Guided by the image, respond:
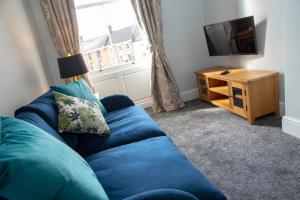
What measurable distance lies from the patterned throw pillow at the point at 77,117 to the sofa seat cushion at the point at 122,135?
0.09 meters

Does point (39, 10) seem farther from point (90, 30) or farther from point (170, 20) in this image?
point (170, 20)

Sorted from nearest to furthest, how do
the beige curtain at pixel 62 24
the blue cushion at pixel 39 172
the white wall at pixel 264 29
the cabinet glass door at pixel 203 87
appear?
1. the blue cushion at pixel 39 172
2. the white wall at pixel 264 29
3. the beige curtain at pixel 62 24
4. the cabinet glass door at pixel 203 87

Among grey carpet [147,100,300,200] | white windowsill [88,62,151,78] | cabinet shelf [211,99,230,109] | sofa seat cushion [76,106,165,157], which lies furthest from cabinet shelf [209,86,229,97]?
sofa seat cushion [76,106,165,157]

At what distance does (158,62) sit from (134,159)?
2529 mm

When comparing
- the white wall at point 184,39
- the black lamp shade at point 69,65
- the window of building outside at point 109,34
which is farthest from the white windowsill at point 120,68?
the black lamp shade at point 69,65

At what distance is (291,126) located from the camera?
2.31 metres

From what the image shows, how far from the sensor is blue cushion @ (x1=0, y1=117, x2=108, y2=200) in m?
0.78

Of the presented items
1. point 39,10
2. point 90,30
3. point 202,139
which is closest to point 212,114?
point 202,139

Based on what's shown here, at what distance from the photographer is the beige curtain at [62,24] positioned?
3.35 metres

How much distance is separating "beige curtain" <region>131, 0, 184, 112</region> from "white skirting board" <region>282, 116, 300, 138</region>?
1.75 meters

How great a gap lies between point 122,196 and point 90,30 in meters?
3.21

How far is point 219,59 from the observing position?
391 cm

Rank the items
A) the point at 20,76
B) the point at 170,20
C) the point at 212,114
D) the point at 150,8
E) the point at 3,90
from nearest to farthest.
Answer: the point at 3,90 < the point at 20,76 < the point at 212,114 < the point at 150,8 < the point at 170,20

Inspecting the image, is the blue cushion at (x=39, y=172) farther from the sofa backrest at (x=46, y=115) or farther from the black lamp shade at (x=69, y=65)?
the black lamp shade at (x=69, y=65)
